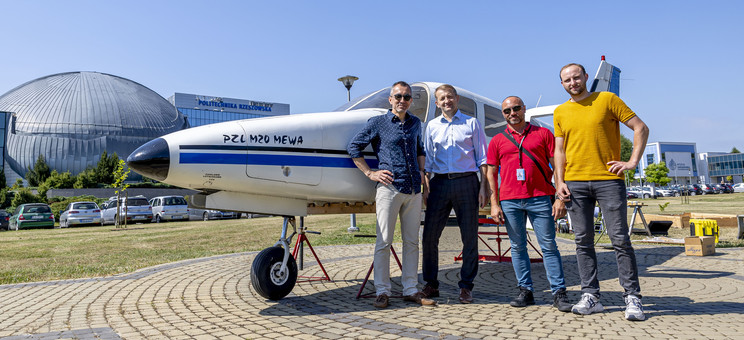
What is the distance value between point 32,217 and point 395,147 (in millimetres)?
25895

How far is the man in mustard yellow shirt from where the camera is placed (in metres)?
3.91

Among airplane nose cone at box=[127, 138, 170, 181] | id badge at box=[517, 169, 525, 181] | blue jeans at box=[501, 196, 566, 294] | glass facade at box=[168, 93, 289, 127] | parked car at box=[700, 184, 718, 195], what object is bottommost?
parked car at box=[700, 184, 718, 195]

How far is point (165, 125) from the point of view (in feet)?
275

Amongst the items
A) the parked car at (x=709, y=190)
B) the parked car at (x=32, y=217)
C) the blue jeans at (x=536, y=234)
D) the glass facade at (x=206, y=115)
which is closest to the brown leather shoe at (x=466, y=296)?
the blue jeans at (x=536, y=234)

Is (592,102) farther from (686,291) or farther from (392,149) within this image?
(686,291)

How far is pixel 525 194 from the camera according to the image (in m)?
4.37

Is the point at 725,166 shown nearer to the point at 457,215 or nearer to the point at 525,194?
the point at 525,194

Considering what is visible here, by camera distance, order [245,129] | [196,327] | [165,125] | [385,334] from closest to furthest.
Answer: [385,334] → [196,327] → [245,129] → [165,125]

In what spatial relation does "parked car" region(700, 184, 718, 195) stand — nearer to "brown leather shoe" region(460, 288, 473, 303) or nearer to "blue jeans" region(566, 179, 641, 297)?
"blue jeans" region(566, 179, 641, 297)

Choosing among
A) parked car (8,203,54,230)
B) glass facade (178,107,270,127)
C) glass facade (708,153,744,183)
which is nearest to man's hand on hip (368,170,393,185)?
parked car (8,203,54,230)

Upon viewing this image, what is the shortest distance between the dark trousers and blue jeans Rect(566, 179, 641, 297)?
3.04 ft

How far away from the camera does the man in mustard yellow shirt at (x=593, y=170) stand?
3.91 meters

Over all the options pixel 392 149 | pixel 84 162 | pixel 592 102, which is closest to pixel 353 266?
pixel 392 149

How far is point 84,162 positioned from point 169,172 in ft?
264
